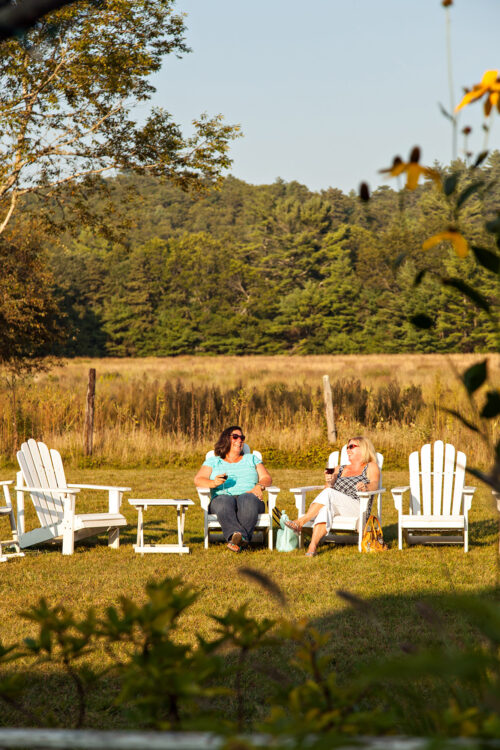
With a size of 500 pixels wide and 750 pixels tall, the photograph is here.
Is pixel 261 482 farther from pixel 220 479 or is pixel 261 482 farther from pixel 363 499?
pixel 363 499

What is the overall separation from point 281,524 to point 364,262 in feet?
168

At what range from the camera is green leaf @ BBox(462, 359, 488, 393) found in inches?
56.7

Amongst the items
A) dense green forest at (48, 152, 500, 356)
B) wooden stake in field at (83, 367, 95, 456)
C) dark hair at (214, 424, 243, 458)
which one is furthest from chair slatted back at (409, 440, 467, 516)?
dense green forest at (48, 152, 500, 356)

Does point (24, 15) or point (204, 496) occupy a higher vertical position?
point (24, 15)

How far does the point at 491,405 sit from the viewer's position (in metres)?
1.43

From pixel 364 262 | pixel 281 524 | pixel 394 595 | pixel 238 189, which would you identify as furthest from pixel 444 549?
pixel 238 189

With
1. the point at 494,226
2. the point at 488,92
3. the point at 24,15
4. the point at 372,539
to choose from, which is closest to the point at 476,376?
the point at 494,226

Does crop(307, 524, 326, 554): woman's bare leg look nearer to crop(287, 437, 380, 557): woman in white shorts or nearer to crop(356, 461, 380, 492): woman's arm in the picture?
crop(287, 437, 380, 557): woman in white shorts

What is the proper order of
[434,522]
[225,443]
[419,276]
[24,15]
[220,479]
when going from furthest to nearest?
[225,443] → [220,479] → [434,522] → [419,276] → [24,15]

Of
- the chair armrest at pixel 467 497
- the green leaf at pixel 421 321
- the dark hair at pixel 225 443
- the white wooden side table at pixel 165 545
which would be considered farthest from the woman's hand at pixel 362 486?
the green leaf at pixel 421 321

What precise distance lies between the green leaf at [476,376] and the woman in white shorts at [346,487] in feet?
18.5

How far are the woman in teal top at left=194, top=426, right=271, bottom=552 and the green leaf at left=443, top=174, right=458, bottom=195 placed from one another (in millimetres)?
5725

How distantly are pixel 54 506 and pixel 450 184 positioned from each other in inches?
246

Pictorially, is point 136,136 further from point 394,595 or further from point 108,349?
point 108,349
